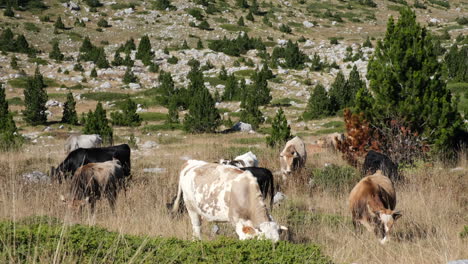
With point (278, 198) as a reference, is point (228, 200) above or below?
above

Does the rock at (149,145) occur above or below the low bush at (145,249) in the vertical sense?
below

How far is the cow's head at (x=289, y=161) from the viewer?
12.3 meters

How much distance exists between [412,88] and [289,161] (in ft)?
14.0

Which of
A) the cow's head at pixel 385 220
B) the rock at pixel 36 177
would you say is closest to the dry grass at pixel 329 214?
the cow's head at pixel 385 220

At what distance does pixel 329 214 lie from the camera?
8.48 metres

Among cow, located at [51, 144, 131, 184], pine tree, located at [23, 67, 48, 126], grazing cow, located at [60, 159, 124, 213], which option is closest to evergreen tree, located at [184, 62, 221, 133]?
pine tree, located at [23, 67, 48, 126]

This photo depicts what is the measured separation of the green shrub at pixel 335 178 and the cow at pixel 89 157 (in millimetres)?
5184

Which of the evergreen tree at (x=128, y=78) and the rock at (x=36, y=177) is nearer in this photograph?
the rock at (x=36, y=177)

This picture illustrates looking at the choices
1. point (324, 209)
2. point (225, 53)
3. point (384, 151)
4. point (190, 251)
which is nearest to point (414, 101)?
point (384, 151)

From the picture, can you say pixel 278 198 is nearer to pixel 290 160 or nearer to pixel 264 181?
pixel 264 181

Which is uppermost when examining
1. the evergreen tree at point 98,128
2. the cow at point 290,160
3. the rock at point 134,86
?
the cow at point 290,160

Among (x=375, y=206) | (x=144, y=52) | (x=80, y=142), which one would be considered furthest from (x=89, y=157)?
(x=144, y=52)

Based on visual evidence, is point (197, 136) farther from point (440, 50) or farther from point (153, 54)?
point (440, 50)

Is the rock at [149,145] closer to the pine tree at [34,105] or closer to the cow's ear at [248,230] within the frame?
the pine tree at [34,105]
